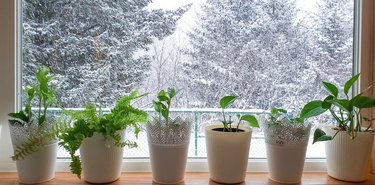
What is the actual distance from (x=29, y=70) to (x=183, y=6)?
25.9 inches

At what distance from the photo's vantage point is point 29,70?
1.32 meters

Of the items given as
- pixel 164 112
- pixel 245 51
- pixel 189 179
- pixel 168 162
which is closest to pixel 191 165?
pixel 189 179

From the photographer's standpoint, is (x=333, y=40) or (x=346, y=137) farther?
(x=333, y=40)

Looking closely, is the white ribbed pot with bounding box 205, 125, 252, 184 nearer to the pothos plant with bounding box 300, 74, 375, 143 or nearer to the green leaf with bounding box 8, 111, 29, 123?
the pothos plant with bounding box 300, 74, 375, 143

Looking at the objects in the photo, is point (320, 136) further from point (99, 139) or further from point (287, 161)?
point (99, 139)

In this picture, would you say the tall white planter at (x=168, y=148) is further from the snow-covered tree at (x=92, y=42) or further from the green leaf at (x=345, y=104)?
the green leaf at (x=345, y=104)

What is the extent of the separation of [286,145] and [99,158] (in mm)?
659

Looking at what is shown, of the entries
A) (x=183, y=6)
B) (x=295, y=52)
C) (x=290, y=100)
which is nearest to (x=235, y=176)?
(x=290, y=100)

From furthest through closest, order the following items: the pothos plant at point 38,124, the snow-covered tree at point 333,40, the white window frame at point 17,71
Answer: the snow-covered tree at point 333,40 → the white window frame at point 17,71 → the pothos plant at point 38,124

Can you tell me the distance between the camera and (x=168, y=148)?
117 cm

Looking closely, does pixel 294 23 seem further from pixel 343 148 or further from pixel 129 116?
pixel 129 116

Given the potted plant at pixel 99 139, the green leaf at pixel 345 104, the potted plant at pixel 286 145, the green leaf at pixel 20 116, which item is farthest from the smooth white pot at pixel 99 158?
the green leaf at pixel 345 104

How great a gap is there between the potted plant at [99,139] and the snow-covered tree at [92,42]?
0.55ft

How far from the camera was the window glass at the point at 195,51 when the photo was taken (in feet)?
4.34
